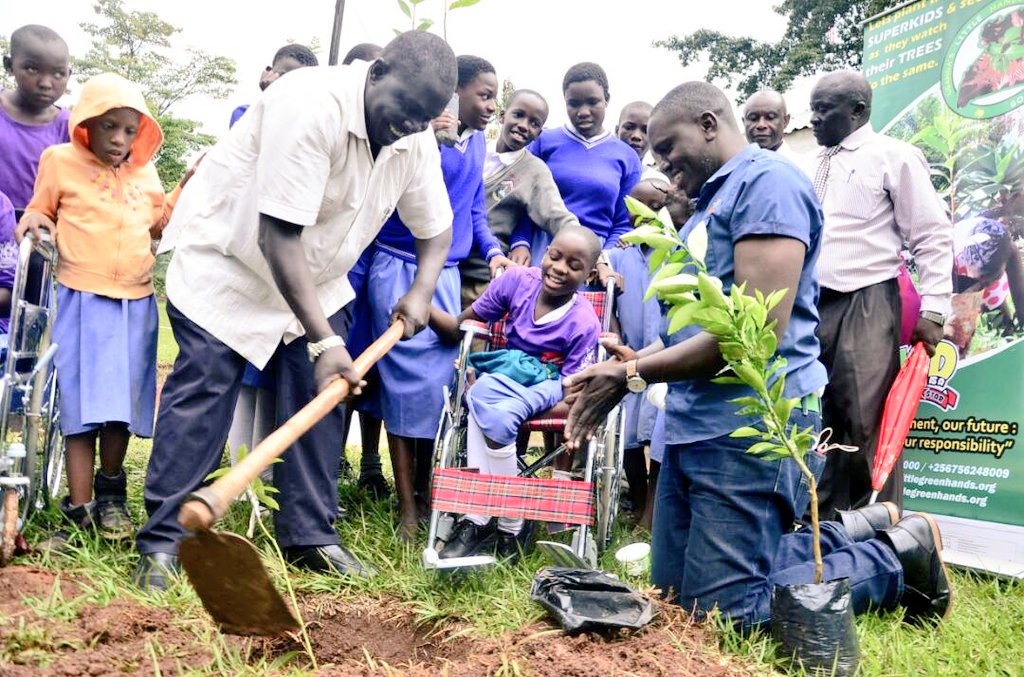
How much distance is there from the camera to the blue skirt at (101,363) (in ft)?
10.4

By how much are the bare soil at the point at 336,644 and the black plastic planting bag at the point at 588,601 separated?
36 mm

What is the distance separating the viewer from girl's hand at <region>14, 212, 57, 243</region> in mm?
3088

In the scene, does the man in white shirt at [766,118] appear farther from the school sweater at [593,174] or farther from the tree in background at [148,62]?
the tree in background at [148,62]

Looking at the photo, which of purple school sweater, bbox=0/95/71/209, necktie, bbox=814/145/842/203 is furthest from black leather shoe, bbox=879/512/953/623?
purple school sweater, bbox=0/95/71/209

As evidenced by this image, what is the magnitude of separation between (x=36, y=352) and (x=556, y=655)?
2.17 m

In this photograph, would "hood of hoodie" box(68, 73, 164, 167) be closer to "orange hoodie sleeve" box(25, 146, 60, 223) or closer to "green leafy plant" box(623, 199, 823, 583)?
"orange hoodie sleeve" box(25, 146, 60, 223)

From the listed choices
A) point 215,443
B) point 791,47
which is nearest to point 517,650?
point 215,443

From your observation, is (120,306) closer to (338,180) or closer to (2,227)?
(2,227)

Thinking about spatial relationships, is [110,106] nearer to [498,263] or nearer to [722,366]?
[498,263]

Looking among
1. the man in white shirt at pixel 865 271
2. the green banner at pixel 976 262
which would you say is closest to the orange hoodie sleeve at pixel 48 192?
the man in white shirt at pixel 865 271

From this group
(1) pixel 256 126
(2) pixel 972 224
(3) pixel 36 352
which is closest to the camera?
(1) pixel 256 126

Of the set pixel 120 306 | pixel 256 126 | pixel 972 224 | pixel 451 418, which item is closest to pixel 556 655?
pixel 451 418

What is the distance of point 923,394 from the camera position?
13.1 ft

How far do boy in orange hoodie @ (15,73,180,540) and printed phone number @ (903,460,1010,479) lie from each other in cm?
324
